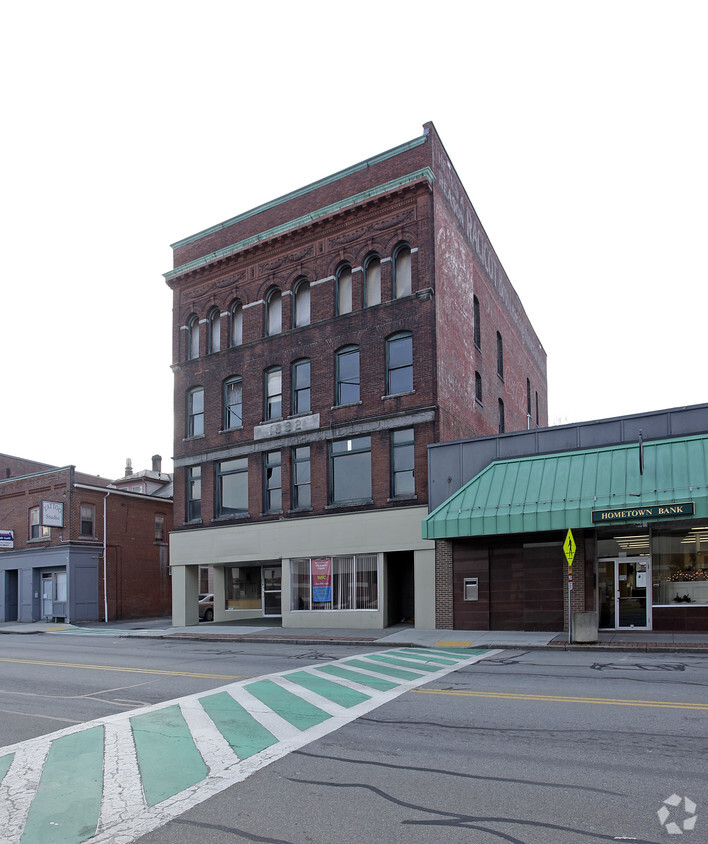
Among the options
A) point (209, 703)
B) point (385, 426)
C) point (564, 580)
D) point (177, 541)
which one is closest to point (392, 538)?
point (385, 426)

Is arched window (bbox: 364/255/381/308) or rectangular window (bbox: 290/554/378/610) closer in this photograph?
rectangular window (bbox: 290/554/378/610)

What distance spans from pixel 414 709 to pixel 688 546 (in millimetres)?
13486

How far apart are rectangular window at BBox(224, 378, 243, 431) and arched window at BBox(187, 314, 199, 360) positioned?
2.74 meters

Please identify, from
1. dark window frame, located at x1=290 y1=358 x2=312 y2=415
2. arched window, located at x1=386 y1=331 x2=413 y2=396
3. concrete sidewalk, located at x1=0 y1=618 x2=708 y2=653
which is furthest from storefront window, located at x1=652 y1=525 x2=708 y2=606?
dark window frame, located at x1=290 y1=358 x2=312 y2=415

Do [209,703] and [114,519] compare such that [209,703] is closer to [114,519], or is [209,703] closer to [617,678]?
[617,678]

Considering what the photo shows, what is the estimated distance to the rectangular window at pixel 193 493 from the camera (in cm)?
3262

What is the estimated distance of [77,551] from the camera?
38.2 m

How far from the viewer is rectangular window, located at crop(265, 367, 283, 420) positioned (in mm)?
30078

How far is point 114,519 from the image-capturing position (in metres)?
40.5

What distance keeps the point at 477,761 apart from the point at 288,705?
4024 mm

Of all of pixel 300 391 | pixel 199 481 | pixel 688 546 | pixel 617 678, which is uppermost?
pixel 300 391

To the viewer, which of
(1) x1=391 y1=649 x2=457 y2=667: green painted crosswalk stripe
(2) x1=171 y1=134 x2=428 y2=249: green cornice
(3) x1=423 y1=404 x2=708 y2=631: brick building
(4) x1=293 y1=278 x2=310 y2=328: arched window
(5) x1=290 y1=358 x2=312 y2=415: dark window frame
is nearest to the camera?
(1) x1=391 y1=649 x2=457 y2=667: green painted crosswalk stripe

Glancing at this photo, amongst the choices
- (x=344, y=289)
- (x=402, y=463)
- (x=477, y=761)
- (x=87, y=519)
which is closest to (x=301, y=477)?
(x=402, y=463)

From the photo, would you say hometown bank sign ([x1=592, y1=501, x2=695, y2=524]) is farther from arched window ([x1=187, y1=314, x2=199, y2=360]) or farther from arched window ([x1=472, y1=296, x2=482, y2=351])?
arched window ([x1=187, y1=314, x2=199, y2=360])
